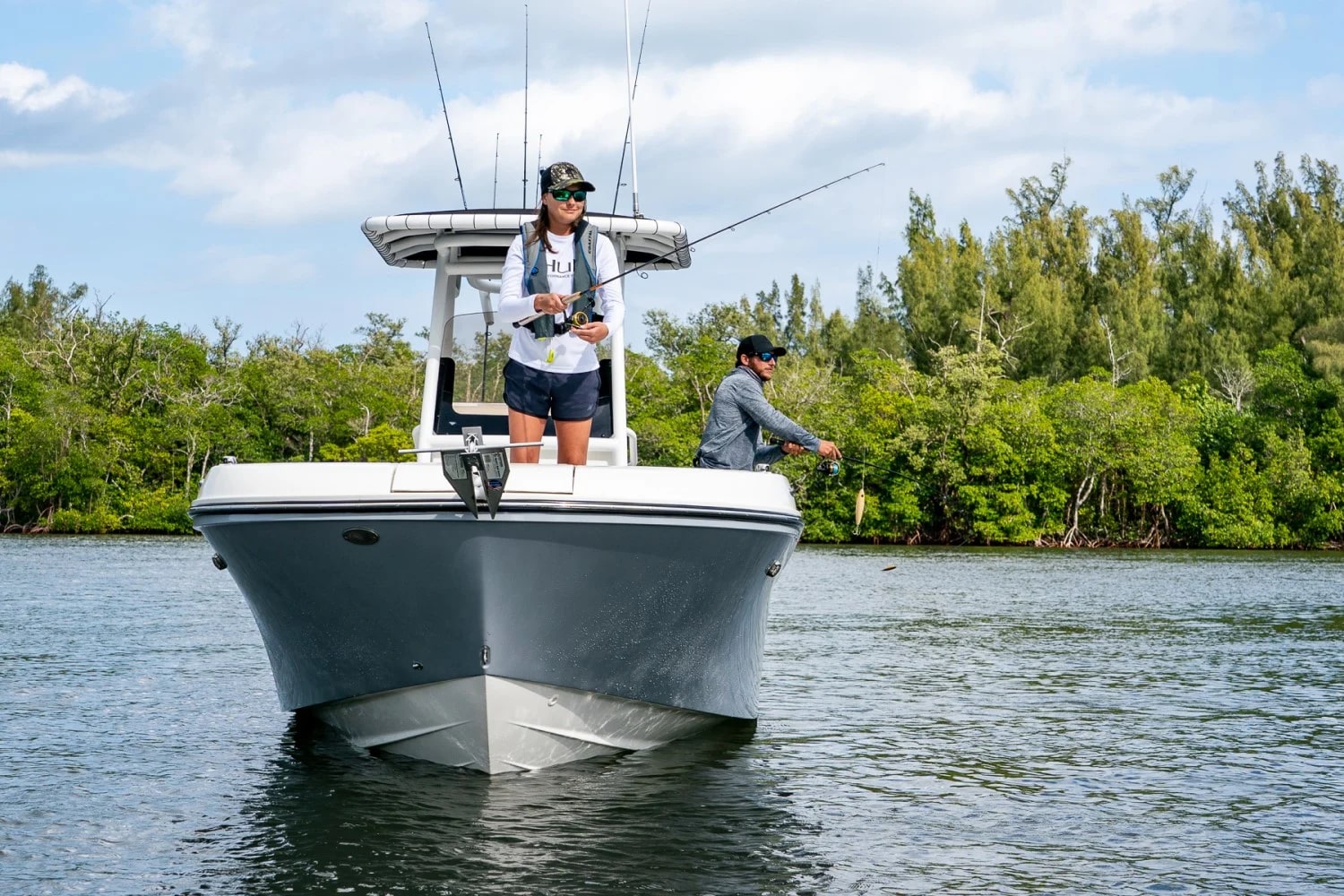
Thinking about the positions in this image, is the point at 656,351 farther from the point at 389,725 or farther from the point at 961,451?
the point at 389,725

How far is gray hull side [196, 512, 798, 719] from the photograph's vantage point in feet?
22.5

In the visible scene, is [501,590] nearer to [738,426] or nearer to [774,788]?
[774,788]

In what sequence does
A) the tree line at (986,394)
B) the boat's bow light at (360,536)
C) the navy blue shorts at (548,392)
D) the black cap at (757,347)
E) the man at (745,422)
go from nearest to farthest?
the boat's bow light at (360,536)
the navy blue shorts at (548,392)
the man at (745,422)
the black cap at (757,347)
the tree line at (986,394)

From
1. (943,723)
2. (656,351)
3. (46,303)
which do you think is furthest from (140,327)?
(943,723)

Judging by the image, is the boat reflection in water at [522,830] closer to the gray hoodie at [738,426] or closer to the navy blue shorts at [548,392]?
the gray hoodie at [738,426]

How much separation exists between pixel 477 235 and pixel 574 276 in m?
1.59

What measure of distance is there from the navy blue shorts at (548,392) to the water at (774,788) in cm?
191

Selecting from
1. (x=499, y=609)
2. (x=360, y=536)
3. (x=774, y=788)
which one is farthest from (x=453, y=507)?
(x=774, y=788)

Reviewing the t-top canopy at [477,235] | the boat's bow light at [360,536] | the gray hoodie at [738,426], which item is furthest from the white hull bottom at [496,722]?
the t-top canopy at [477,235]

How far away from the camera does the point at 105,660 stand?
13.9 m

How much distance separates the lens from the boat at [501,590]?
22.4 feet

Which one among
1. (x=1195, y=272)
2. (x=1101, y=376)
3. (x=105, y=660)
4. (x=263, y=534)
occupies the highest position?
(x=1195, y=272)

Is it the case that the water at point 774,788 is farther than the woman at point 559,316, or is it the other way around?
the woman at point 559,316

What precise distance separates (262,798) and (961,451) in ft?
174
